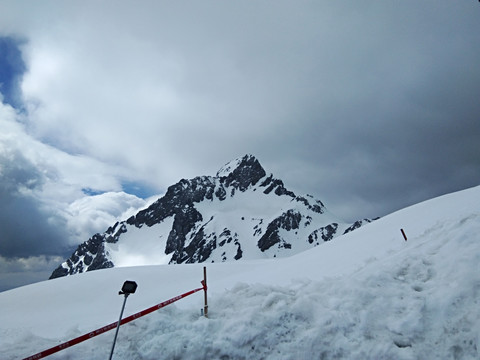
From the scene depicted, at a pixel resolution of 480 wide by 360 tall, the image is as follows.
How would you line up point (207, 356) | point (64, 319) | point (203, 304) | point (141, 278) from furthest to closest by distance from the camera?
1. point (141, 278)
2. point (64, 319)
3. point (203, 304)
4. point (207, 356)

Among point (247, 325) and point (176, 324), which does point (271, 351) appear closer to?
point (247, 325)

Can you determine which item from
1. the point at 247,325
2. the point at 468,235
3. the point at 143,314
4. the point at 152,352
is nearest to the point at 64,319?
the point at 143,314

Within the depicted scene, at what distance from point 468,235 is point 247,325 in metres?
6.46

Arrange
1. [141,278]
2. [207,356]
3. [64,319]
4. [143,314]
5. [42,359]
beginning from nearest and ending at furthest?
1. [42,359]
2. [207,356]
3. [143,314]
4. [64,319]
5. [141,278]

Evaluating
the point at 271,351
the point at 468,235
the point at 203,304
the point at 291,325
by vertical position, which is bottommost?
the point at 271,351

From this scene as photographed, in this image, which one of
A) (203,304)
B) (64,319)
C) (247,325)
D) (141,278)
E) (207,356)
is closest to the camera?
(207,356)

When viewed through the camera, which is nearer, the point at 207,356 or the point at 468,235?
the point at 207,356

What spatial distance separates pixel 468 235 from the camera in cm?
675

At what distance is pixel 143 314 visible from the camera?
17.9 feet

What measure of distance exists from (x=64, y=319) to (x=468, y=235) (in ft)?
49.2

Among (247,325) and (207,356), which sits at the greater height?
(247,325)

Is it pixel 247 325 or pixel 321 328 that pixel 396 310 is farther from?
pixel 247 325

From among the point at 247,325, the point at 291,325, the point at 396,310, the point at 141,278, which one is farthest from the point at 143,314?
the point at 141,278

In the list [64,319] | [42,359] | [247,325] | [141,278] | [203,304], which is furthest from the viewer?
[141,278]
